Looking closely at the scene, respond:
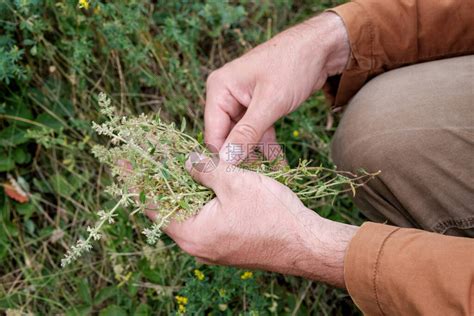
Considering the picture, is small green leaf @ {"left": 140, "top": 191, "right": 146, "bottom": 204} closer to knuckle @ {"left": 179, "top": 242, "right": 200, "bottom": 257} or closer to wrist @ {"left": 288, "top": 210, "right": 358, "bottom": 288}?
knuckle @ {"left": 179, "top": 242, "right": 200, "bottom": 257}

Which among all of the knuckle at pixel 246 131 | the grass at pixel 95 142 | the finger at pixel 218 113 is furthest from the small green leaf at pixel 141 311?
the knuckle at pixel 246 131

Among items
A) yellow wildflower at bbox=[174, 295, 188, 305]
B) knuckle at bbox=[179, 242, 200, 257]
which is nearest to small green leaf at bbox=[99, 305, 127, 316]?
yellow wildflower at bbox=[174, 295, 188, 305]

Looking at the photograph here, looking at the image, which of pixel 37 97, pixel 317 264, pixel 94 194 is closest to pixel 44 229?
pixel 94 194

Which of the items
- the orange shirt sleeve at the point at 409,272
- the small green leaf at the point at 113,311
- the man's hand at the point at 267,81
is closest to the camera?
the orange shirt sleeve at the point at 409,272

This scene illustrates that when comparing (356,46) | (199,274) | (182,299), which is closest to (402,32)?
(356,46)

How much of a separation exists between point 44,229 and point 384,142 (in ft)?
4.89

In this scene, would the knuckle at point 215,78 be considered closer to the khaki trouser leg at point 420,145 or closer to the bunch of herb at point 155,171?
the bunch of herb at point 155,171

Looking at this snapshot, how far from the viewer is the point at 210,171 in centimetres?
142

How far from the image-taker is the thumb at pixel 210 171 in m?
1.41

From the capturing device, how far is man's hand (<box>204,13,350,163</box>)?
168 cm

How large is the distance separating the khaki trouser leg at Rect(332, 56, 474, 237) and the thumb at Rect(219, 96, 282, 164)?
316 millimetres

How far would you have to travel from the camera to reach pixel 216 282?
190 centimetres

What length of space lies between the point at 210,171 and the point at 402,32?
913mm

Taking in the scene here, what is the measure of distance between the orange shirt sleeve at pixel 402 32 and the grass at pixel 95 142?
0.50 meters
